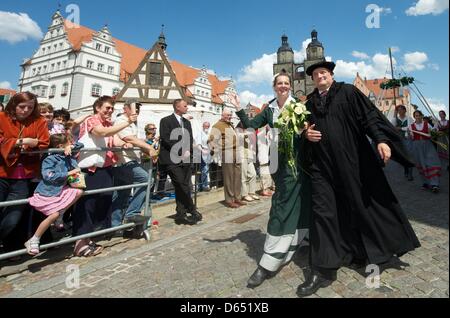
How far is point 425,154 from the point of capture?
298 inches

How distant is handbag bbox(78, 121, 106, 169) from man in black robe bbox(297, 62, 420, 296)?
2.95m

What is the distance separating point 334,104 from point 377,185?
0.96 m

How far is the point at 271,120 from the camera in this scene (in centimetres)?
339

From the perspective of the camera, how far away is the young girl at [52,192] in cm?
324

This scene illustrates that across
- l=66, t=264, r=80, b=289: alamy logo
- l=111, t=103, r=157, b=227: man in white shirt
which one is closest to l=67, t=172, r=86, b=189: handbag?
l=111, t=103, r=157, b=227: man in white shirt

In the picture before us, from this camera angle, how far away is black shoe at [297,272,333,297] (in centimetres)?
245

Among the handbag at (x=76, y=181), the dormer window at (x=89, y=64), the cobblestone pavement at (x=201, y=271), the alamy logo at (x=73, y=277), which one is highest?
the dormer window at (x=89, y=64)

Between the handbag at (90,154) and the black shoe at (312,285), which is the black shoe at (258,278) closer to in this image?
the black shoe at (312,285)

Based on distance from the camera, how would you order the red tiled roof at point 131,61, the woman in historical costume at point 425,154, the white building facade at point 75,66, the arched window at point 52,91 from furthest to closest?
the red tiled roof at point 131,61, the arched window at point 52,91, the white building facade at point 75,66, the woman in historical costume at point 425,154

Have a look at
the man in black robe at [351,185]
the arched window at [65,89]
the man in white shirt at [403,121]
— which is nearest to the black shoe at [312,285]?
the man in black robe at [351,185]

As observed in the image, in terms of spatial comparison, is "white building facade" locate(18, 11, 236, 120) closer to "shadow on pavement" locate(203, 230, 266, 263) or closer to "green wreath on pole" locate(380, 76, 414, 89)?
"green wreath on pole" locate(380, 76, 414, 89)

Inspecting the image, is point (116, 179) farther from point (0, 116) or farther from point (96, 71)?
point (96, 71)

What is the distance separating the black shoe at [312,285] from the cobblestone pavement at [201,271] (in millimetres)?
54

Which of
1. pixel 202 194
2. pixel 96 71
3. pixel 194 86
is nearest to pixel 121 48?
pixel 96 71
